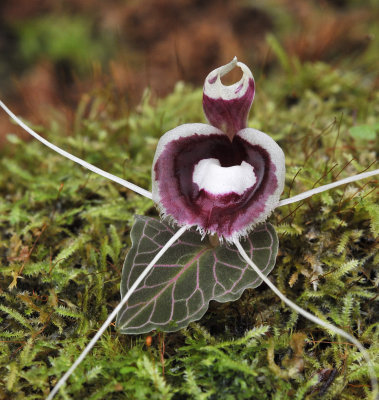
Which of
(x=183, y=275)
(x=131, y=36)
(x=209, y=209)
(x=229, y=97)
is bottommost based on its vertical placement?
(x=131, y=36)

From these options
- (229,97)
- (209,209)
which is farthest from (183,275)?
(229,97)

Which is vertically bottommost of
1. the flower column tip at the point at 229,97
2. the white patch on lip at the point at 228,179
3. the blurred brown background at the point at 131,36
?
the blurred brown background at the point at 131,36

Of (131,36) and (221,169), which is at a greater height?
(221,169)

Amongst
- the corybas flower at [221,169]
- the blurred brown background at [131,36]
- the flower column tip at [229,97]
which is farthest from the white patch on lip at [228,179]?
the blurred brown background at [131,36]

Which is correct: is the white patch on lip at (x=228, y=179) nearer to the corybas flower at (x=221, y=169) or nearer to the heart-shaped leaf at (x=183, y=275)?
the corybas flower at (x=221, y=169)

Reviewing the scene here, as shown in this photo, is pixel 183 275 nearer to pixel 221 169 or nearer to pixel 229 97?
pixel 221 169

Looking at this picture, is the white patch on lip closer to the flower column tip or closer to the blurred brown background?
the flower column tip

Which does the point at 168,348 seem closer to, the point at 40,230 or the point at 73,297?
the point at 73,297
